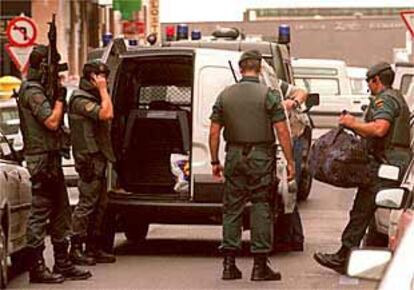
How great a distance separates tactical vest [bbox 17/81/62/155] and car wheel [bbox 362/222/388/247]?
3.14 metres

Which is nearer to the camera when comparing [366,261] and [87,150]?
[366,261]

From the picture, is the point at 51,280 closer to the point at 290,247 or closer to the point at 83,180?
the point at 83,180

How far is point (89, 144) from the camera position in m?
13.9

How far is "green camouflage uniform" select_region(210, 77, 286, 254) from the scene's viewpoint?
512 inches

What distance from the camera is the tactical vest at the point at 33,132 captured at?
41.9 ft

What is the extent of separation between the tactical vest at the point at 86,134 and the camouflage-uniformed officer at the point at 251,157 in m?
1.31

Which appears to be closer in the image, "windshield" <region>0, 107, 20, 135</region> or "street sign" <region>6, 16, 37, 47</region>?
"windshield" <region>0, 107, 20, 135</region>

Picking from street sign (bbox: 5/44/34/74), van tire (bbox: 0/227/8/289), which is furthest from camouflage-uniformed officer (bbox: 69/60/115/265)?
street sign (bbox: 5/44/34/74)

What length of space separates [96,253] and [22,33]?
13.2 metres

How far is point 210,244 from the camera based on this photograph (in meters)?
16.4

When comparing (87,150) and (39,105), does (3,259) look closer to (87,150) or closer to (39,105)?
(39,105)

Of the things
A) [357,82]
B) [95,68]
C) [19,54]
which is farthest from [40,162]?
[357,82]

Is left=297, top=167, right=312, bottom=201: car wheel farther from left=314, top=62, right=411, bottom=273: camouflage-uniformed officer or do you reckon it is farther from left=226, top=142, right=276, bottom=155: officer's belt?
left=226, top=142, right=276, bottom=155: officer's belt

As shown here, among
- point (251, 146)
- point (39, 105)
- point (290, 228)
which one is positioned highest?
point (39, 105)
